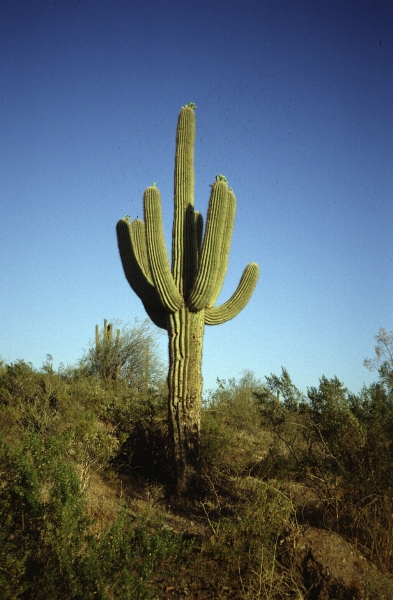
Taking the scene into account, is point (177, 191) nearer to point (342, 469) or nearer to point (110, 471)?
point (110, 471)

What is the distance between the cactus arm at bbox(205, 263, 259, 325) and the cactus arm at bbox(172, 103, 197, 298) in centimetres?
69

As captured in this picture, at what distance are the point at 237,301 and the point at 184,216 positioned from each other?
72.9 inches

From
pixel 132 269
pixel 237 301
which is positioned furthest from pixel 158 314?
pixel 237 301

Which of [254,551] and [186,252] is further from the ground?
[186,252]

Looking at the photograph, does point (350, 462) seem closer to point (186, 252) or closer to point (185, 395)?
point (185, 395)

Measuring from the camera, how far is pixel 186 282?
916 cm

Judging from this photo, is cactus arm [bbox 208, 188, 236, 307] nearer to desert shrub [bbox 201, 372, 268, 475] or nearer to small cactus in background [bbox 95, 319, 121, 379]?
desert shrub [bbox 201, 372, 268, 475]

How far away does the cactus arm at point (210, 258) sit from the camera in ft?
28.7

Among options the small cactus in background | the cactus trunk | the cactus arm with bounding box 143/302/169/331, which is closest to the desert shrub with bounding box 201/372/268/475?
the cactus trunk

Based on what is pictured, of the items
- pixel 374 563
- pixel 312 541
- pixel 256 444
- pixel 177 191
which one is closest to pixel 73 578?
pixel 312 541

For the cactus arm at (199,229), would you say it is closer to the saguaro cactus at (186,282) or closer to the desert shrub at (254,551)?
the saguaro cactus at (186,282)

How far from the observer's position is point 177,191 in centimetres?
948

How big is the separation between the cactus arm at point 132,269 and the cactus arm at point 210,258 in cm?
90

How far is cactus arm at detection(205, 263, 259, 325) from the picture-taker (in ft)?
30.8
